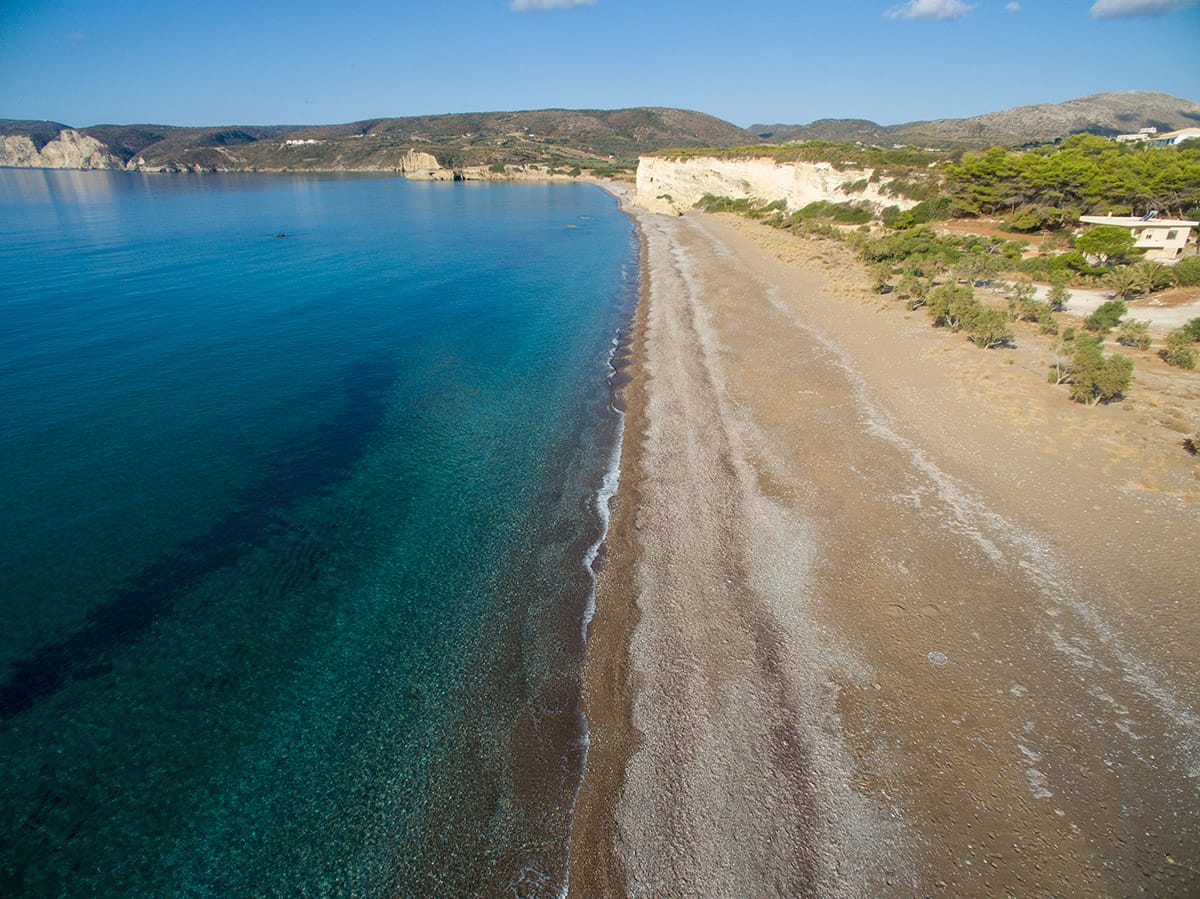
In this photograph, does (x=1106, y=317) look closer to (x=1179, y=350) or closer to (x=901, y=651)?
(x=1179, y=350)

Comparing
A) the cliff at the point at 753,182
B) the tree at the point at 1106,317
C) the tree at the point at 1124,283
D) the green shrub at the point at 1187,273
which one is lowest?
the tree at the point at 1106,317

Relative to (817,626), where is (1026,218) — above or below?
above

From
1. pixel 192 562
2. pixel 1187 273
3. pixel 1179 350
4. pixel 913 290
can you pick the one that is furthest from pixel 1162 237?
pixel 192 562

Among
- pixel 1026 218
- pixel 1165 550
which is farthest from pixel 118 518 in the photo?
pixel 1026 218

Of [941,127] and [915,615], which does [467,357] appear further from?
[941,127]

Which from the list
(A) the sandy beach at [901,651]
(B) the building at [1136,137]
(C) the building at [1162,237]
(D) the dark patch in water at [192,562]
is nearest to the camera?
(A) the sandy beach at [901,651]

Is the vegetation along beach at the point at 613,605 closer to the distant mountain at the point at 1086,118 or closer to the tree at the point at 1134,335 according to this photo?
the tree at the point at 1134,335

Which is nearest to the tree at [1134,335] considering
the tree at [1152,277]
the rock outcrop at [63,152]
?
the tree at [1152,277]

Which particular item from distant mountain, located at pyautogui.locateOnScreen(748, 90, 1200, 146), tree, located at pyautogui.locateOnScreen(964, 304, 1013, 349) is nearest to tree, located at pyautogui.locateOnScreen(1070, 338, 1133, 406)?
tree, located at pyautogui.locateOnScreen(964, 304, 1013, 349)
